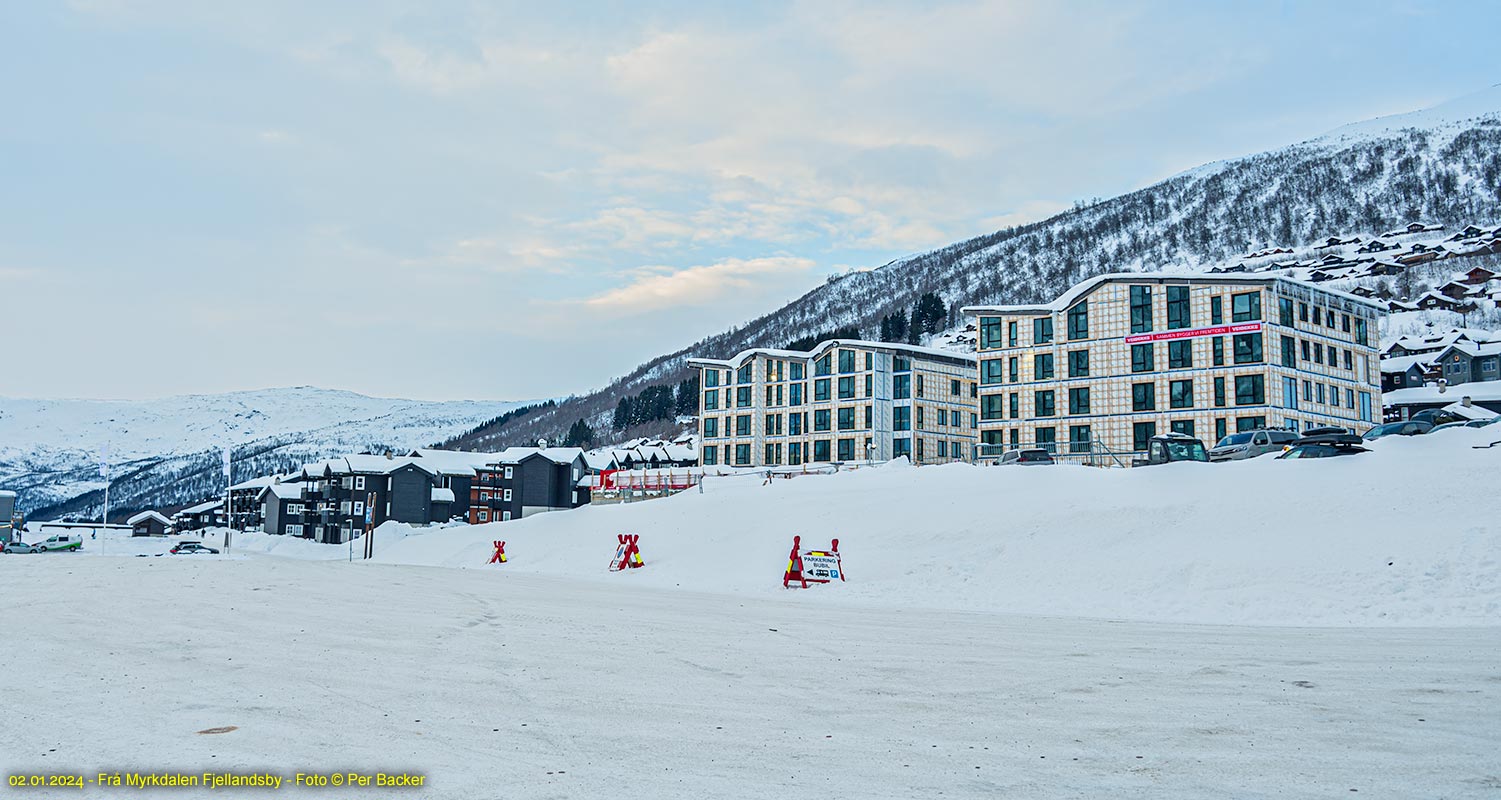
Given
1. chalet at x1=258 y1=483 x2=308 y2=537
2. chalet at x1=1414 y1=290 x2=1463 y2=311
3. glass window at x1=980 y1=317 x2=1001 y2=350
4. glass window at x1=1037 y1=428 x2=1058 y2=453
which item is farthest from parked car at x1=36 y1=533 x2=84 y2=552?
chalet at x1=1414 y1=290 x2=1463 y2=311

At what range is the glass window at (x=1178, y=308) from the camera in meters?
64.7

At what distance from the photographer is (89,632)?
52.9 ft

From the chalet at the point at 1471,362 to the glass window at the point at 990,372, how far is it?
57.9 meters

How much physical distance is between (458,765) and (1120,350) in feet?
211

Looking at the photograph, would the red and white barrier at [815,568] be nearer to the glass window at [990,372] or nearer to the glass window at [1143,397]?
the glass window at [1143,397]

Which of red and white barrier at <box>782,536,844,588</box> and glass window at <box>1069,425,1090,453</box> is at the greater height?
glass window at <box>1069,425,1090,453</box>

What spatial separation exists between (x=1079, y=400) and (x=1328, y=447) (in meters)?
33.5

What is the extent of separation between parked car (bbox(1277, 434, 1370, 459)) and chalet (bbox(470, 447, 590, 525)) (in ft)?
273

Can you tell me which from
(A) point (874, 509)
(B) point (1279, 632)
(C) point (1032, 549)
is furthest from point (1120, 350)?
(B) point (1279, 632)

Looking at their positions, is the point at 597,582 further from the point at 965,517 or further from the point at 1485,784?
the point at 1485,784

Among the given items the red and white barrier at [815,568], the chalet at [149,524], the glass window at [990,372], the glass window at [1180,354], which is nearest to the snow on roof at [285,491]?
the chalet at [149,524]

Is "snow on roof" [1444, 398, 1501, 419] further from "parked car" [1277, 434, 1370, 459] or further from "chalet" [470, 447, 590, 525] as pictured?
"chalet" [470, 447, 590, 525]

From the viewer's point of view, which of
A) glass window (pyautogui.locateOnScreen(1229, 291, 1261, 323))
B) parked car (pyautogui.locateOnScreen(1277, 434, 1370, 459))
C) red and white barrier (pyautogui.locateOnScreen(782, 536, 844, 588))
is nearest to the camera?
red and white barrier (pyautogui.locateOnScreen(782, 536, 844, 588))

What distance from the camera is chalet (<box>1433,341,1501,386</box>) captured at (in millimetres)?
101312
